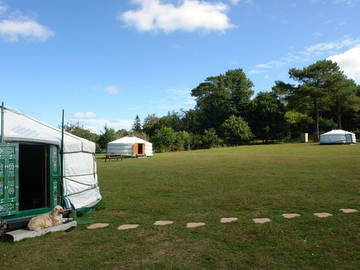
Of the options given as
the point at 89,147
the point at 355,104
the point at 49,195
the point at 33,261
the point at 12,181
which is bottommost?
the point at 33,261

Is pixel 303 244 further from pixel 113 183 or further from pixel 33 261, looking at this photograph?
pixel 113 183

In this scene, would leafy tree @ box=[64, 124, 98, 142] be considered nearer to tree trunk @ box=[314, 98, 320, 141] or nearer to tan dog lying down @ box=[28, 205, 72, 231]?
tree trunk @ box=[314, 98, 320, 141]

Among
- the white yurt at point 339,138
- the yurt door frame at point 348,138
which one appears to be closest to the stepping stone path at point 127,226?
the white yurt at point 339,138

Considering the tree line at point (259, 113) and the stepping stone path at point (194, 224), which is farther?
the tree line at point (259, 113)

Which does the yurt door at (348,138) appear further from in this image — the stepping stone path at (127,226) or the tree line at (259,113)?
the stepping stone path at (127,226)

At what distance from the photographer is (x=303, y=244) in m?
3.36

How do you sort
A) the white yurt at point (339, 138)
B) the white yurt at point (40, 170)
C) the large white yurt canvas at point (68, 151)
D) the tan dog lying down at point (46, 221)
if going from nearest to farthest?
the tan dog lying down at point (46, 221) < the white yurt at point (40, 170) < the large white yurt canvas at point (68, 151) < the white yurt at point (339, 138)

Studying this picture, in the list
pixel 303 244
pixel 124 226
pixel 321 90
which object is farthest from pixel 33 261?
pixel 321 90

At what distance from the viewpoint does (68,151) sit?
5.20 meters

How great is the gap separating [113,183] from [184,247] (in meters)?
5.70

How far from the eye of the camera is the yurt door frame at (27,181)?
162 inches

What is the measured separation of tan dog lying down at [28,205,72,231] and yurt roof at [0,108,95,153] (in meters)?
1.12

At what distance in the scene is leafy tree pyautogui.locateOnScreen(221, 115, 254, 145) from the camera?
3516cm

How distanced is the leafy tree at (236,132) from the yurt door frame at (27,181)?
99.8ft
